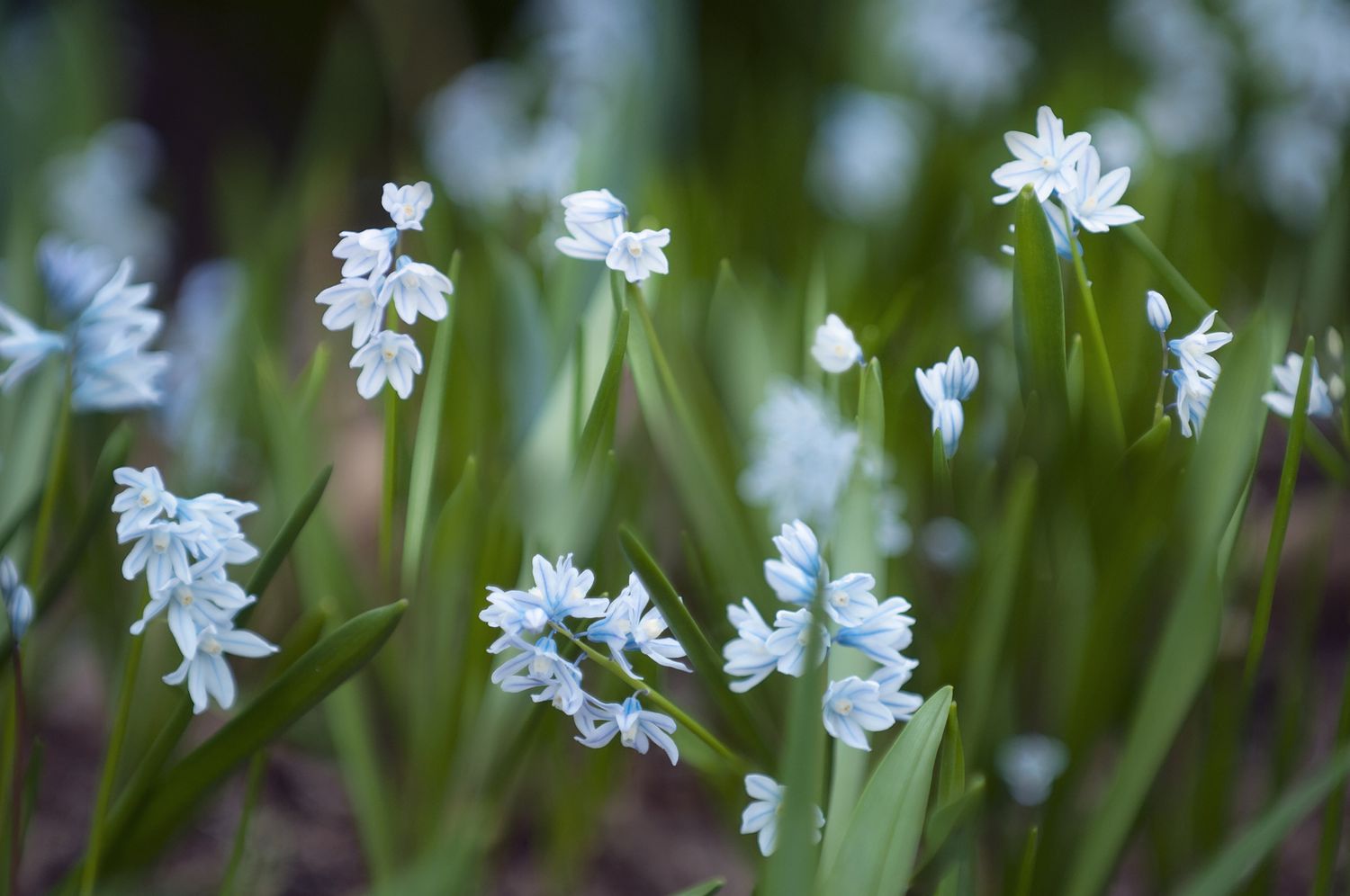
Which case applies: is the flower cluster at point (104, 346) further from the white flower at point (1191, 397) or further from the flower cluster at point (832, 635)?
the white flower at point (1191, 397)

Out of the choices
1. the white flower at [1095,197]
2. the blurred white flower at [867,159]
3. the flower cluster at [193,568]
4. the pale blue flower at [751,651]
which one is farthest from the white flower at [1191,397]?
the blurred white flower at [867,159]

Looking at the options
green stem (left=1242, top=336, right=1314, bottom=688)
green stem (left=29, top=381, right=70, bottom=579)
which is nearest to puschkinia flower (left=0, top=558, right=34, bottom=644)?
green stem (left=29, top=381, right=70, bottom=579)

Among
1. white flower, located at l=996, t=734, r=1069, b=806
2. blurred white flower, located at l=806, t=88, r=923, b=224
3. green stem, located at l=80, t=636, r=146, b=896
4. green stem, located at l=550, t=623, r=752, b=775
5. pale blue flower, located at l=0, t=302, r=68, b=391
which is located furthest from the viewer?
blurred white flower, located at l=806, t=88, r=923, b=224

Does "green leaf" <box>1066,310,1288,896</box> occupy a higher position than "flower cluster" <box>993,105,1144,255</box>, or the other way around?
"flower cluster" <box>993,105,1144,255</box>

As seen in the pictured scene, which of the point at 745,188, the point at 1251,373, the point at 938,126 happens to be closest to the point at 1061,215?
the point at 1251,373

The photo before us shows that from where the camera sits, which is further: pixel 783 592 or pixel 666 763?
pixel 666 763

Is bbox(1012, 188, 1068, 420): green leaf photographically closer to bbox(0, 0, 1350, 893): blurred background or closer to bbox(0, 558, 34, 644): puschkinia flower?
bbox(0, 0, 1350, 893): blurred background

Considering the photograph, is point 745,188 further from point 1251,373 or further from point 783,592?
point 783,592
